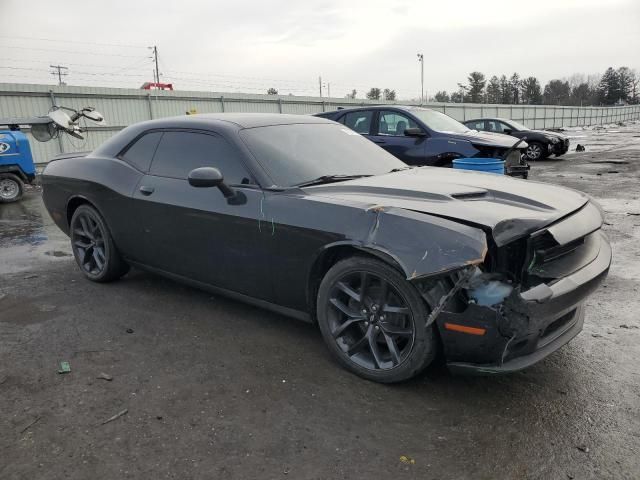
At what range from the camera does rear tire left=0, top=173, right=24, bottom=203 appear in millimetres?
9992

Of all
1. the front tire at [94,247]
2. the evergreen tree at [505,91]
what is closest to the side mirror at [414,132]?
the front tire at [94,247]

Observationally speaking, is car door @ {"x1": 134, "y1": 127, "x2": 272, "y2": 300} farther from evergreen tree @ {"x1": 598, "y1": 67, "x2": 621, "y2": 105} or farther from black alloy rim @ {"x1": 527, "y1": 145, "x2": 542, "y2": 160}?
evergreen tree @ {"x1": 598, "y1": 67, "x2": 621, "y2": 105}

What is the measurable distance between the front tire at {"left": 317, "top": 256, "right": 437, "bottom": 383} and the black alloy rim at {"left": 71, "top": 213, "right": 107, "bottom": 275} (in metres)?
2.59

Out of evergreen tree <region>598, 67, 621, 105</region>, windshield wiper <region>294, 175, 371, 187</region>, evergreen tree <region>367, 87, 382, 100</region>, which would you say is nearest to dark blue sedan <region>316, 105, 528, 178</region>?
windshield wiper <region>294, 175, 371, 187</region>

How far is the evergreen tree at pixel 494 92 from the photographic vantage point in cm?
9155

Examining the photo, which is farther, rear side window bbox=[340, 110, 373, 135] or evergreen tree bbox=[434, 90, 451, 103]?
evergreen tree bbox=[434, 90, 451, 103]

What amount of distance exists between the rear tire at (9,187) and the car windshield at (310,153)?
8381 millimetres

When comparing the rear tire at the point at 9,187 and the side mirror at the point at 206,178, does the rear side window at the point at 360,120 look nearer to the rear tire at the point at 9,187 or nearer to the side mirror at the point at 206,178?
the side mirror at the point at 206,178

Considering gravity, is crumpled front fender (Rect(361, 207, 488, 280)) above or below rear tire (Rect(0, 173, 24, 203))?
above

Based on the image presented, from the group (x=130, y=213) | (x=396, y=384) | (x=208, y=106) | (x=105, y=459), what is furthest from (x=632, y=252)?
(x=208, y=106)

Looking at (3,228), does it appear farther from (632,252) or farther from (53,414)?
(632,252)

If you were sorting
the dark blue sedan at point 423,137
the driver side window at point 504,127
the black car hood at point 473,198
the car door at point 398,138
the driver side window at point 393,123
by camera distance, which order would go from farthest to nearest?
the driver side window at point 504,127 → the driver side window at point 393,123 → the car door at point 398,138 → the dark blue sedan at point 423,137 → the black car hood at point 473,198

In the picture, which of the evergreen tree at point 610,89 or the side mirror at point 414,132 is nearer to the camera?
the side mirror at point 414,132

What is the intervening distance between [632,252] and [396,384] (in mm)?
3919
